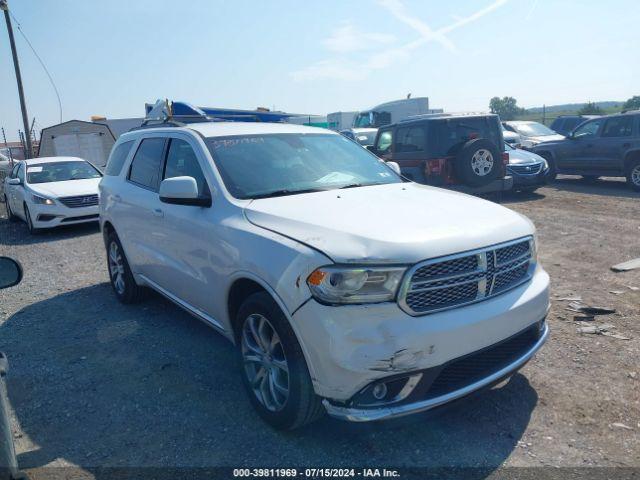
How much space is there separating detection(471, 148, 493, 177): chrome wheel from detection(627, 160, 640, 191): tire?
4349 mm

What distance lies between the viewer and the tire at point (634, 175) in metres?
11.6

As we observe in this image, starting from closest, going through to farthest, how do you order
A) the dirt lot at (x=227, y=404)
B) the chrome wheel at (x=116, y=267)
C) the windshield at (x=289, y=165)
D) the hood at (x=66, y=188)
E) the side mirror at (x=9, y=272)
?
the side mirror at (x=9, y=272) < the dirt lot at (x=227, y=404) < the windshield at (x=289, y=165) < the chrome wheel at (x=116, y=267) < the hood at (x=66, y=188)

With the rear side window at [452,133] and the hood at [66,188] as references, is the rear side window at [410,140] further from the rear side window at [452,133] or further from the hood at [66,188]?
the hood at [66,188]

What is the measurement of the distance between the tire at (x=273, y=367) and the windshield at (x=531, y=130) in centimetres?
1749

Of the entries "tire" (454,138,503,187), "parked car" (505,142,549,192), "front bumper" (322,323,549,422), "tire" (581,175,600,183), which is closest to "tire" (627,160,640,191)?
"tire" (581,175,600,183)

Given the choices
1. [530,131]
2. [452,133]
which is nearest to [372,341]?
[452,133]

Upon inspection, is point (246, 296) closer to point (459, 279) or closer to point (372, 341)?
point (372, 341)

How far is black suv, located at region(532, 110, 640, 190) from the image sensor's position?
38.6 feet

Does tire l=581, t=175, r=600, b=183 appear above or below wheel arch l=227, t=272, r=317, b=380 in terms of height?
below

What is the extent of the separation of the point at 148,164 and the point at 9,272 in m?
2.83

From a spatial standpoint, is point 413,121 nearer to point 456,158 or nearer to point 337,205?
point 456,158

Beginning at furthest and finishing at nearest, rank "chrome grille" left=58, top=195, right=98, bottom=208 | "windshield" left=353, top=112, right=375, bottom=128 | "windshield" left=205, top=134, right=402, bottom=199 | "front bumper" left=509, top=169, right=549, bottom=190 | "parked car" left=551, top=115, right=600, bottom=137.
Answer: "windshield" left=353, top=112, right=375, bottom=128, "parked car" left=551, top=115, right=600, bottom=137, "front bumper" left=509, top=169, right=549, bottom=190, "chrome grille" left=58, top=195, right=98, bottom=208, "windshield" left=205, top=134, right=402, bottom=199

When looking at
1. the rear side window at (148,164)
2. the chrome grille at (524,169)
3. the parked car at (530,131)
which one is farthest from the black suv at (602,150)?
the rear side window at (148,164)

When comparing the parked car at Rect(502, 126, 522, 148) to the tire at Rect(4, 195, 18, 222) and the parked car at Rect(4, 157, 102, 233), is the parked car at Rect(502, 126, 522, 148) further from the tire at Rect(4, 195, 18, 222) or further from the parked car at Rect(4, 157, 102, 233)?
the tire at Rect(4, 195, 18, 222)
